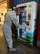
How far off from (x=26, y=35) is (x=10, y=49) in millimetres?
1139

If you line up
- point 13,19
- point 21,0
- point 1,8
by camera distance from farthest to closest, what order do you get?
point 1,8
point 21,0
point 13,19

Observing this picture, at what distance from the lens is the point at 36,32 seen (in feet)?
17.9

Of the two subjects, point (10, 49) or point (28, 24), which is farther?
point (28, 24)

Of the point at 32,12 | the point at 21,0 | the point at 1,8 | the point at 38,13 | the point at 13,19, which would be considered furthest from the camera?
the point at 1,8

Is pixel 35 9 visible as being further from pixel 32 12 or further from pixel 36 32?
pixel 36 32

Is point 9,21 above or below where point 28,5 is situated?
below

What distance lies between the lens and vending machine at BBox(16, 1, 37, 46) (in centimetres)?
517

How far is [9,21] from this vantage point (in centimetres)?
466

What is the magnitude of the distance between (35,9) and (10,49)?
1810 mm

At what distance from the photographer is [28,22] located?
538 cm

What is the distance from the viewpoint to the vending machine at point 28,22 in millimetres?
5172

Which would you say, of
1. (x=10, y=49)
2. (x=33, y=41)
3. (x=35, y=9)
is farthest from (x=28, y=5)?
(x=10, y=49)

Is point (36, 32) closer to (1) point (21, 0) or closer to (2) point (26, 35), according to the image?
(2) point (26, 35)

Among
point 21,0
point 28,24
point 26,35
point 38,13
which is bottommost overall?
point 26,35
